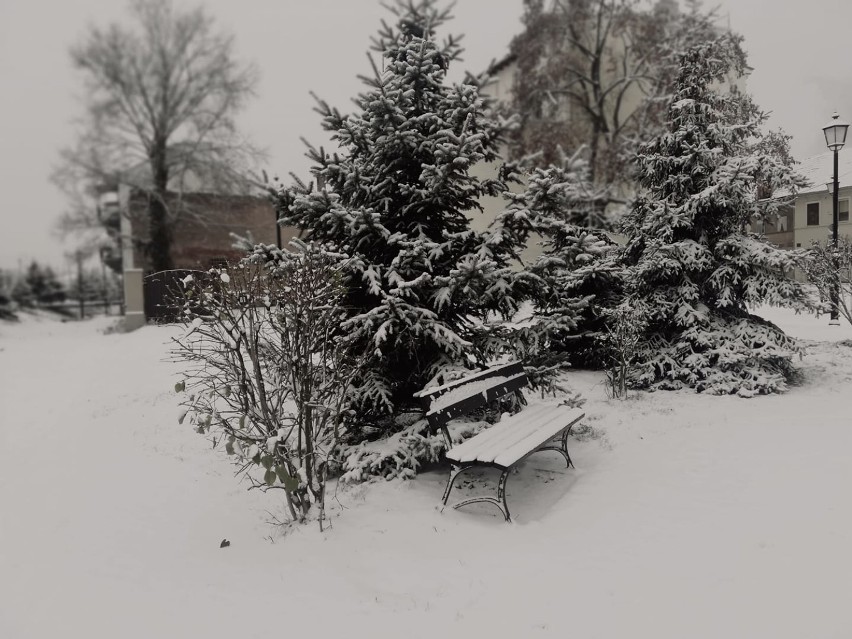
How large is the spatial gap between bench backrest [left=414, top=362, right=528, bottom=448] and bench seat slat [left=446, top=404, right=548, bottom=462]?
24 centimetres

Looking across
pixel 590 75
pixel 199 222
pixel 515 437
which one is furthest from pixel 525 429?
pixel 199 222

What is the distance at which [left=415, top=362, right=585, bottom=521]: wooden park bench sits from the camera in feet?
11.8

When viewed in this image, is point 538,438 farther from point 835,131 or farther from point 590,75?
point 590,75

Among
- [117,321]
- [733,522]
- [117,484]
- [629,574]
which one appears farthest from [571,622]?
[117,321]

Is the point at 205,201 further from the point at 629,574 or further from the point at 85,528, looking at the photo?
the point at 629,574

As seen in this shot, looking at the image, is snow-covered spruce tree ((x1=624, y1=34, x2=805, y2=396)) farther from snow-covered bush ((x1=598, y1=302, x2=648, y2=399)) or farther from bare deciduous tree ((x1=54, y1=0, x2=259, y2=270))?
bare deciduous tree ((x1=54, y1=0, x2=259, y2=270))

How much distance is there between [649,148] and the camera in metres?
7.86

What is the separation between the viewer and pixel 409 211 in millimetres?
5109

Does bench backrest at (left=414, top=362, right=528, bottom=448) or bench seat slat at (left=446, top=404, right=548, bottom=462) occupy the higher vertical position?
bench backrest at (left=414, top=362, right=528, bottom=448)

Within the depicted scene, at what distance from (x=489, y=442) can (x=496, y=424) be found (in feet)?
1.63

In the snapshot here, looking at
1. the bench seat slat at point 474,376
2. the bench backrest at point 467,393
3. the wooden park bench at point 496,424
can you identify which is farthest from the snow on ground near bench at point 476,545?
the bench seat slat at point 474,376

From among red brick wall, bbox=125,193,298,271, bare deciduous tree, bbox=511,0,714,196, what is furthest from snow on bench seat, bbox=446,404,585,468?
red brick wall, bbox=125,193,298,271

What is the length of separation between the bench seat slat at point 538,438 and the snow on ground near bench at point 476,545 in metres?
0.48

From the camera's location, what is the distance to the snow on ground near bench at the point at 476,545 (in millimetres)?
2646
